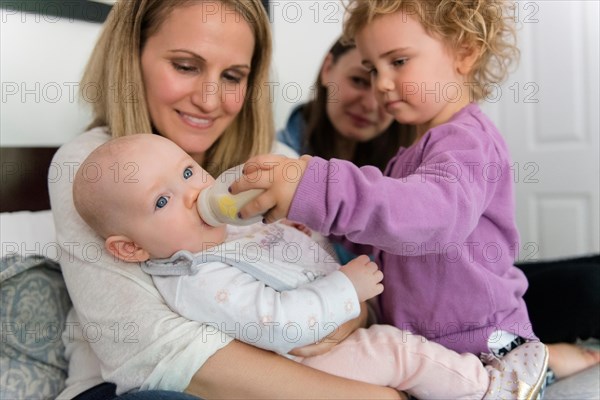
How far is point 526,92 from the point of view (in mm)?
2654

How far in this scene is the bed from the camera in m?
1.22

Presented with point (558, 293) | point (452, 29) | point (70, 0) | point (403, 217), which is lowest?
point (558, 293)

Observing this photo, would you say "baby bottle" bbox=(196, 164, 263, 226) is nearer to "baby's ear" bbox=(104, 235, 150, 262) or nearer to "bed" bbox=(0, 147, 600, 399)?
"baby's ear" bbox=(104, 235, 150, 262)


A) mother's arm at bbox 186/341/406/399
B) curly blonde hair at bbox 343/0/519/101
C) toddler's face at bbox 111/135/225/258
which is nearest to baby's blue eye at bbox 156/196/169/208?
toddler's face at bbox 111/135/225/258

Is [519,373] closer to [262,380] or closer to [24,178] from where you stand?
[262,380]

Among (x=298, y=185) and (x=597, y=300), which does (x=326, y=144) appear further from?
(x=298, y=185)

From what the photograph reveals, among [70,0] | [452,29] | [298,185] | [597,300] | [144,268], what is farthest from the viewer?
[70,0]

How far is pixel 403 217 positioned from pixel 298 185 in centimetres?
16

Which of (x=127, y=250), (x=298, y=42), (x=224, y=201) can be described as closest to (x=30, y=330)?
(x=127, y=250)

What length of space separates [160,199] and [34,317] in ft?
1.58

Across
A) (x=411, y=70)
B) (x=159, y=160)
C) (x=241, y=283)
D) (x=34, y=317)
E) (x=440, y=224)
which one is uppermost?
(x=411, y=70)

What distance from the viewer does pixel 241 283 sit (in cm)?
100

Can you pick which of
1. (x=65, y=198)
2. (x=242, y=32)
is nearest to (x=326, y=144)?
(x=242, y=32)

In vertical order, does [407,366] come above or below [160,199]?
below
